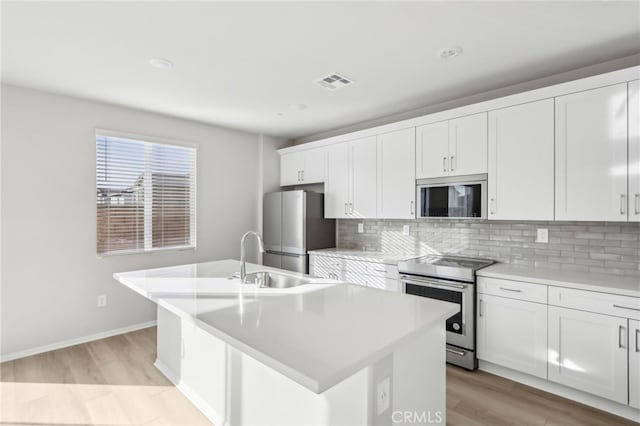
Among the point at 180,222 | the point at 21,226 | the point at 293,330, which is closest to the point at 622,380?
the point at 293,330

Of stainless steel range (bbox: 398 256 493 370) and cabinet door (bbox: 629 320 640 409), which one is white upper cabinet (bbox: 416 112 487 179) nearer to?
stainless steel range (bbox: 398 256 493 370)

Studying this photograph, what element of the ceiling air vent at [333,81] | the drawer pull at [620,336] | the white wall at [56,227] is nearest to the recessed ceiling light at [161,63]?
the ceiling air vent at [333,81]

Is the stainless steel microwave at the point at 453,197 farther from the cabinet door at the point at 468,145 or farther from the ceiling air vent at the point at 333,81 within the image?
the ceiling air vent at the point at 333,81

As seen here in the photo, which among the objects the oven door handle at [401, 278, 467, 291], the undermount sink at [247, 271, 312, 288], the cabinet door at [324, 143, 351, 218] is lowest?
the oven door handle at [401, 278, 467, 291]

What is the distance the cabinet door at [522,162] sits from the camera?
104 inches

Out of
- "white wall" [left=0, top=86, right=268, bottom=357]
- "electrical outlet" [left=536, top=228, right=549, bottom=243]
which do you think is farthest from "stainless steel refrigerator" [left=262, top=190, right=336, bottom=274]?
"electrical outlet" [left=536, top=228, right=549, bottom=243]

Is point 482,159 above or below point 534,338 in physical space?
above

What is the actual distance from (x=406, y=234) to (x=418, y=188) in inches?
27.9

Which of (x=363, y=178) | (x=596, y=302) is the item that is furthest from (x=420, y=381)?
(x=363, y=178)

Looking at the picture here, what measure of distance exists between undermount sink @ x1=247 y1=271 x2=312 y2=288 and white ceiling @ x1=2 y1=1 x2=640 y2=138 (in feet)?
5.45

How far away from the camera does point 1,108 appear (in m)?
2.97

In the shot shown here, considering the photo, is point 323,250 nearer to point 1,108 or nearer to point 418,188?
point 418,188

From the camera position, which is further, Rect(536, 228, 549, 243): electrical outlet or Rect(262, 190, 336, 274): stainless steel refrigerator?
Rect(262, 190, 336, 274): stainless steel refrigerator

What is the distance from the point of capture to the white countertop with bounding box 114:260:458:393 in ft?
3.70
